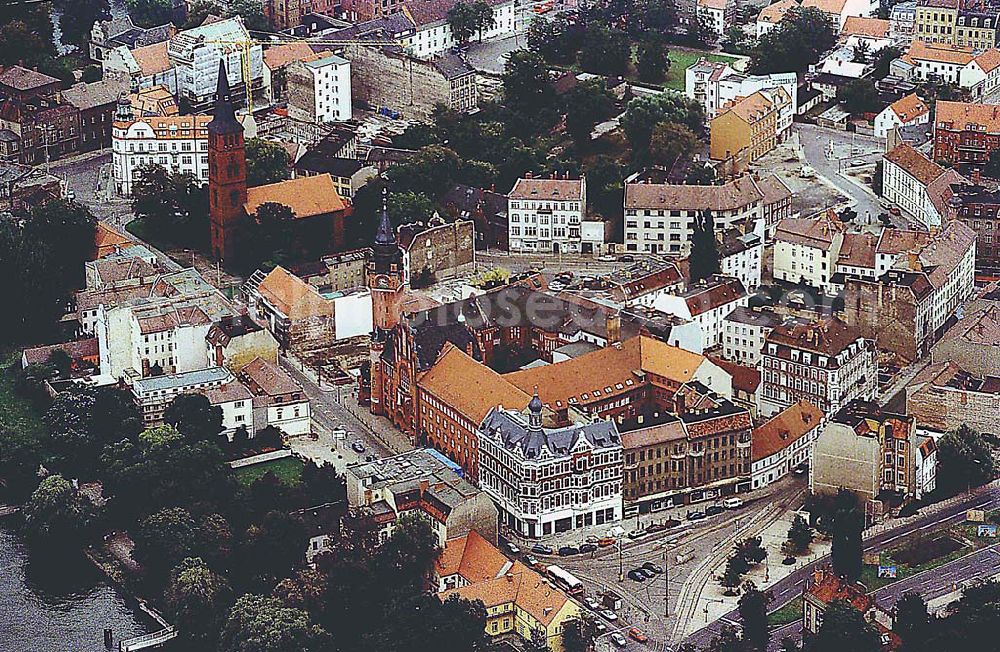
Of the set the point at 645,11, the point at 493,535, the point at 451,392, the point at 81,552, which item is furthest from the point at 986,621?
the point at 645,11

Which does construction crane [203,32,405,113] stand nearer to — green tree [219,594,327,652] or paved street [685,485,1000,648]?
paved street [685,485,1000,648]

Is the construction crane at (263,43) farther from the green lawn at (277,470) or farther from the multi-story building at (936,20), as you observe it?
the green lawn at (277,470)

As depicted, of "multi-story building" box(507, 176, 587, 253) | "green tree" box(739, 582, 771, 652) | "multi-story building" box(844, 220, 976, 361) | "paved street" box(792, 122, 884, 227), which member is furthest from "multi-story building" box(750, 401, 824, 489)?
"paved street" box(792, 122, 884, 227)

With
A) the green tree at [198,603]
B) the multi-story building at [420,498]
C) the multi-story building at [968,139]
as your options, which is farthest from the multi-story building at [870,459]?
the multi-story building at [968,139]

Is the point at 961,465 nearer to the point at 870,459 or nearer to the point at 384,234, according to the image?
the point at 870,459

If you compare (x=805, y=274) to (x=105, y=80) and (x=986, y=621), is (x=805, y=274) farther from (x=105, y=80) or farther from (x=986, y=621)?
(x=105, y=80)
